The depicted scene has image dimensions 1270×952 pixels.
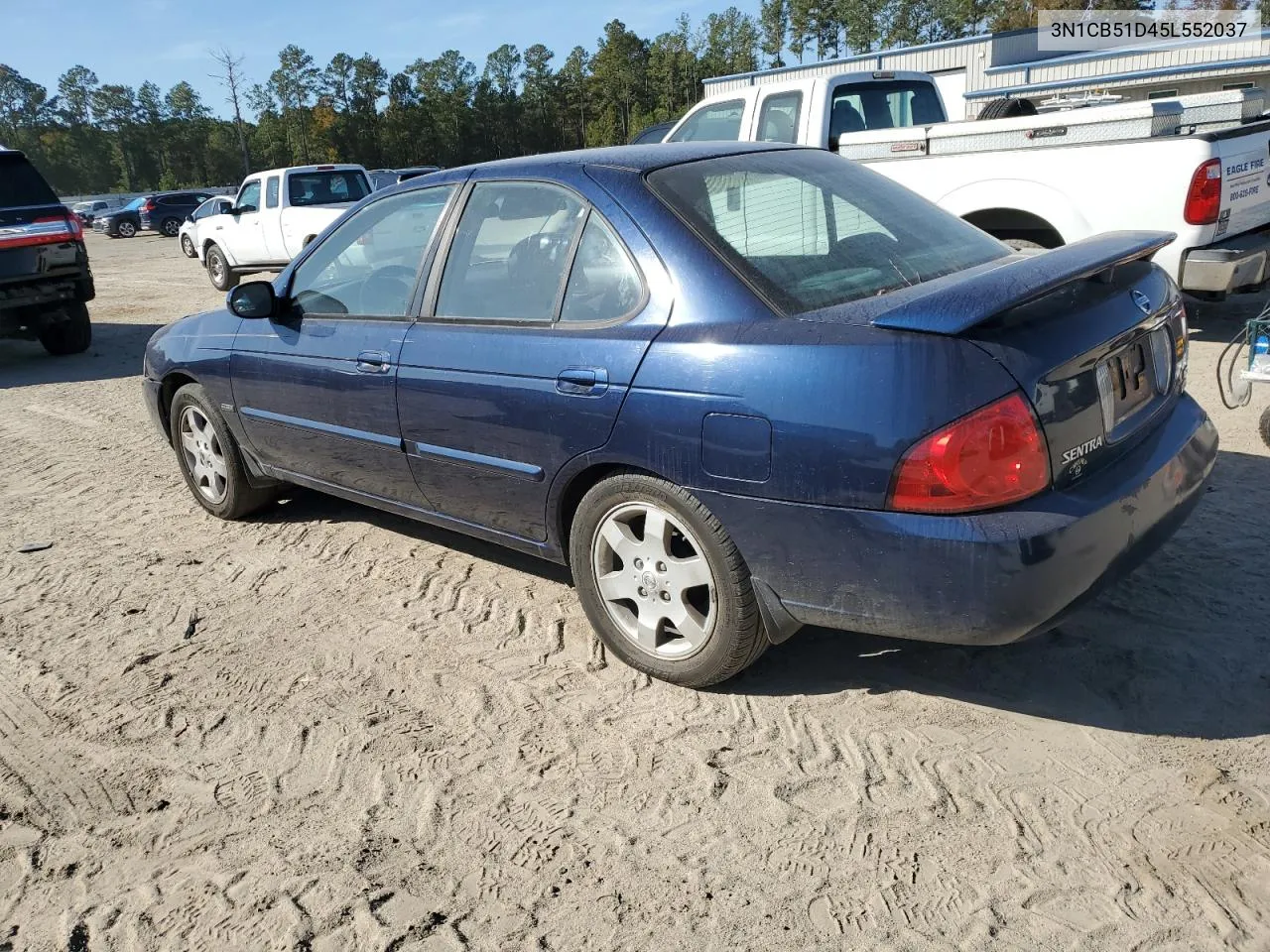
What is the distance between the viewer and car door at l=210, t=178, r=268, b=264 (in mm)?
15938

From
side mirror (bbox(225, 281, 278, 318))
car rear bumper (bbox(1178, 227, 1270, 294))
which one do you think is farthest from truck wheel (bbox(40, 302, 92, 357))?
car rear bumper (bbox(1178, 227, 1270, 294))

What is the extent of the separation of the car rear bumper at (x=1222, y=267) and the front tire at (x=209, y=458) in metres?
5.48

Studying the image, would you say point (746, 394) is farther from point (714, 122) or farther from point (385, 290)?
point (714, 122)

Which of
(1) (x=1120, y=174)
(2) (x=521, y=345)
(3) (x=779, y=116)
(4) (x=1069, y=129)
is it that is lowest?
(2) (x=521, y=345)

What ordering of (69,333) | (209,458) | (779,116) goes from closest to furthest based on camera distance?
(209,458) → (779,116) → (69,333)

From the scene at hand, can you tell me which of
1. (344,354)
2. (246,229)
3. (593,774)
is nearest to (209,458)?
(344,354)

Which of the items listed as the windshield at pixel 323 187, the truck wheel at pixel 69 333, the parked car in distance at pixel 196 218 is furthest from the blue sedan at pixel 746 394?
the parked car in distance at pixel 196 218

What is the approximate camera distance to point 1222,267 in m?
6.10

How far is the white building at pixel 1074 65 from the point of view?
3117 centimetres

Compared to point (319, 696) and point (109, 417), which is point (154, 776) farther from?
point (109, 417)

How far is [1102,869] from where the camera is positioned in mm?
2377

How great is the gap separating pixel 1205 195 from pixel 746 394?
482 centimetres

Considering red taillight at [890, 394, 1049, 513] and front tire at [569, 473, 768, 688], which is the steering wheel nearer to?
front tire at [569, 473, 768, 688]

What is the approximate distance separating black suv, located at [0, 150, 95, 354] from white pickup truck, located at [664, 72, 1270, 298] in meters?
7.88
